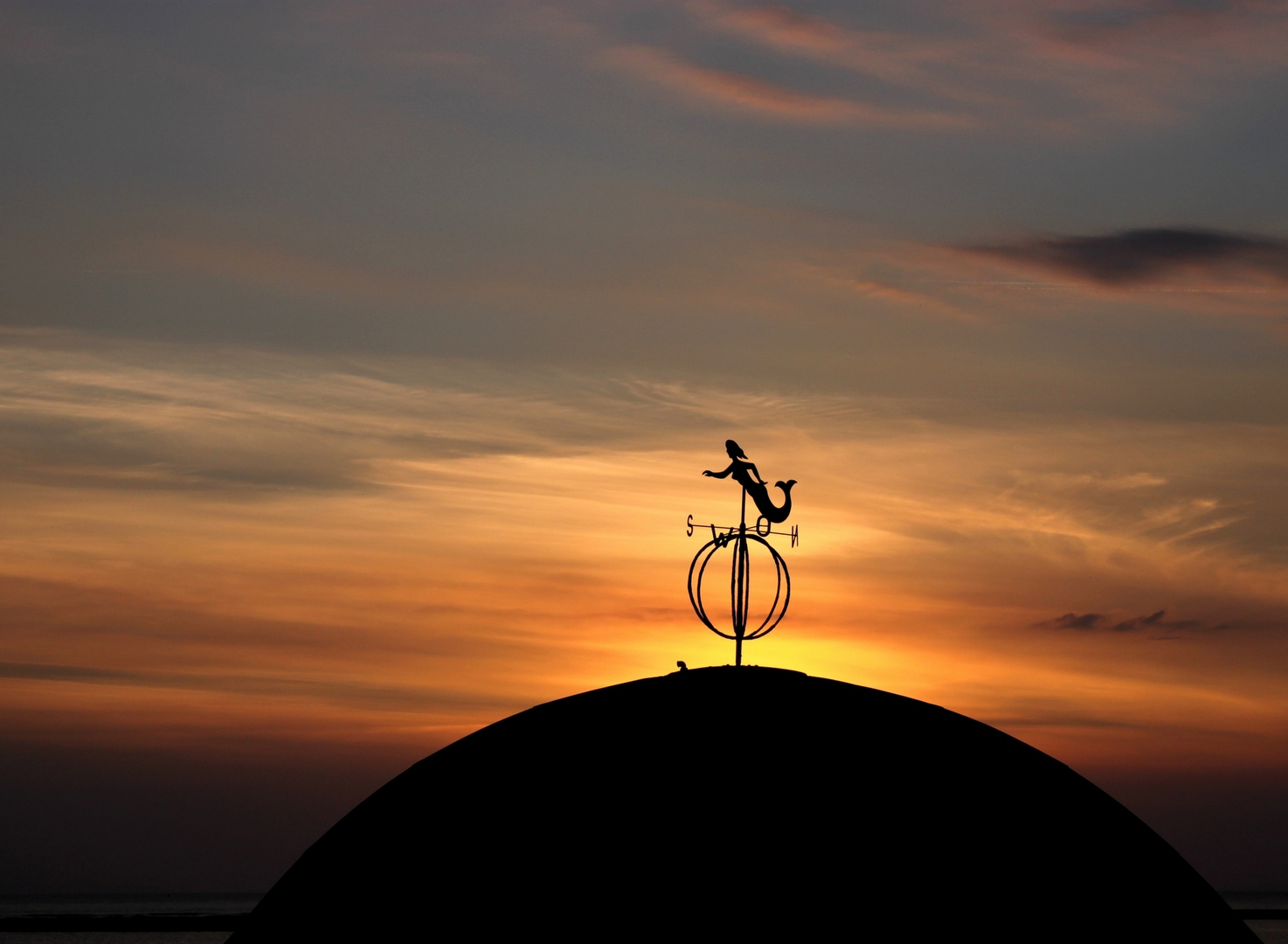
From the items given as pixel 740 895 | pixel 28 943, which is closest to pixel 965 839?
pixel 740 895

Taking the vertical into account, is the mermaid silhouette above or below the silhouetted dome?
above

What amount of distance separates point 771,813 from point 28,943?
202730 mm

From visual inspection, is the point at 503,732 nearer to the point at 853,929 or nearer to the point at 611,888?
the point at 611,888

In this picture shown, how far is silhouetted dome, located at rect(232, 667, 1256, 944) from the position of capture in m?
9.80

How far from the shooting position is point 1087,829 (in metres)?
11.1

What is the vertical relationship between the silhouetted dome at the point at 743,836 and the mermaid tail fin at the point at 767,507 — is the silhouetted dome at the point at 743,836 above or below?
below

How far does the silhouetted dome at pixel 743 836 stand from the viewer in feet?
32.2

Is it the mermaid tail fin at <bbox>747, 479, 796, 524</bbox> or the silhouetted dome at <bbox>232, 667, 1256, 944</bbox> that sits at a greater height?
the mermaid tail fin at <bbox>747, 479, 796, 524</bbox>

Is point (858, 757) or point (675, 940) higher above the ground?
point (858, 757)

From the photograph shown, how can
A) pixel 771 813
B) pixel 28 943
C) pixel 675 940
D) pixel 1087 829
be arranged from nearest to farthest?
pixel 675 940, pixel 771 813, pixel 1087 829, pixel 28 943

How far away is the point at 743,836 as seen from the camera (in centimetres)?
1000

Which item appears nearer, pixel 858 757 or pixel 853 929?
pixel 853 929

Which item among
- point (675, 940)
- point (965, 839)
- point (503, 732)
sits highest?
point (503, 732)

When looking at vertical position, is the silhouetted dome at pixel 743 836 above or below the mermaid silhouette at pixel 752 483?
below
